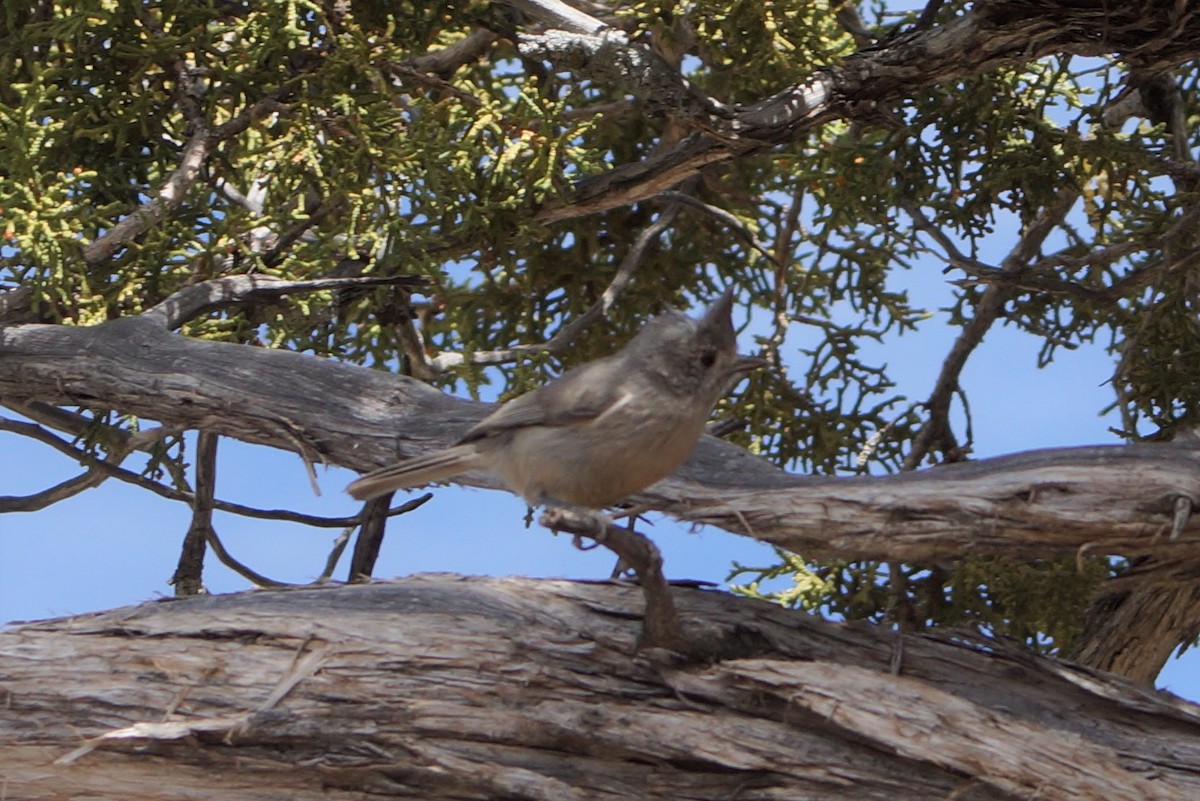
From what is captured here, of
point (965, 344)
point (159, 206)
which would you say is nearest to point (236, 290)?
point (159, 206)

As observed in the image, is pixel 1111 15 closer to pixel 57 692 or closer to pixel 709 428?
pixel 709 428

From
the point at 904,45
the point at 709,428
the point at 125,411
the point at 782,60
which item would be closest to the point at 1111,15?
the point at 904,45

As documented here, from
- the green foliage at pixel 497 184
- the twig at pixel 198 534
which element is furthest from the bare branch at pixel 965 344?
the twig at pixel 198 534

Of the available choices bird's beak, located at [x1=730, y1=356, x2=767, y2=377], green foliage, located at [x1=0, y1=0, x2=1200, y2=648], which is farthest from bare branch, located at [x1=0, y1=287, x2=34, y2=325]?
bird's beak, located at [x1=730, y1=356, x2=767, y2=377]

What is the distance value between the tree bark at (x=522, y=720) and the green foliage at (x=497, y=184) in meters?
1.12

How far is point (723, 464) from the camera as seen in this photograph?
5.77 m

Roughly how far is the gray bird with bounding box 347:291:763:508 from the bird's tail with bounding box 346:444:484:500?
0.08 feet

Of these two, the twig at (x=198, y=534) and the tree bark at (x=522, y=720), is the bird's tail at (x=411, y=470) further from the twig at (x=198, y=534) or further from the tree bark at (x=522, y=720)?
the twig at (x=198, y=534)

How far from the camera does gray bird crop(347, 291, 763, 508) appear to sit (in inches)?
189

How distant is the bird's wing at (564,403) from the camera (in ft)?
16.1

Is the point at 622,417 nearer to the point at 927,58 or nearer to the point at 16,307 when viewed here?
the point at 927,58

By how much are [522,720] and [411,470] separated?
100cm

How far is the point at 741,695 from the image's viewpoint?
202 inches

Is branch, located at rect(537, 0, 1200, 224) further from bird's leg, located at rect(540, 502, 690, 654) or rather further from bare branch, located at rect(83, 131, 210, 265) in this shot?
bird's leg, located at rect(540, 502, 690, 654)
